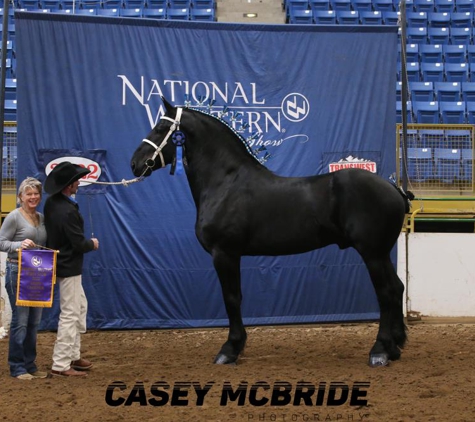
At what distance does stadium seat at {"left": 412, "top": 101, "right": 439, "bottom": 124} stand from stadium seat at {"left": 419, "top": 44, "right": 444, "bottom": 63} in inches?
124

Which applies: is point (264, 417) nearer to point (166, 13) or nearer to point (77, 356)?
point (77, 356)

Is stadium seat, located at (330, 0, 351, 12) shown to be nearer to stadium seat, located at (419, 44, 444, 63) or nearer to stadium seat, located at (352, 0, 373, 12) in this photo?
stadium seat, located at (352, 0, 373, 12)

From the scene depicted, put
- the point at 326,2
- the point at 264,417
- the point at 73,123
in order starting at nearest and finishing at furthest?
the point at 264,417
the point at 73,123
the point at 326,2

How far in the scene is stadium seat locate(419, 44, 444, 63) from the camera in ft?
55.2

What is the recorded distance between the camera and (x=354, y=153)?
27.6ft

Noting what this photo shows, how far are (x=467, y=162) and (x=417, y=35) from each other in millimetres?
9396

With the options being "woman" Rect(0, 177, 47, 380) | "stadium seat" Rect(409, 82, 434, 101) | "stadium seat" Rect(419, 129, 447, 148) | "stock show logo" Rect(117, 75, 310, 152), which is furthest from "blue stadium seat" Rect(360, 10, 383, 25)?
"woman" Rect(0, 177, 47, 380)

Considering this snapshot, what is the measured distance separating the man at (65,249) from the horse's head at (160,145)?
0.83 meters

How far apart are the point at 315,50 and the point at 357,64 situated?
523mm

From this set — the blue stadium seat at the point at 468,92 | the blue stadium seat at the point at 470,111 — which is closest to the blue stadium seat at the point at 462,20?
the blue stadium seat at the point at 468,92

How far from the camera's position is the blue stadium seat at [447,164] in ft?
29.1

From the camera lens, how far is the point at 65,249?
5.79m

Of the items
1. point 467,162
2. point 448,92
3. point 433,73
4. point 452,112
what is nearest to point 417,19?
point 433,73

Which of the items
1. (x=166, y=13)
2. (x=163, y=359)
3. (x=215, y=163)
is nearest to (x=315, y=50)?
(x=215, y=163)
